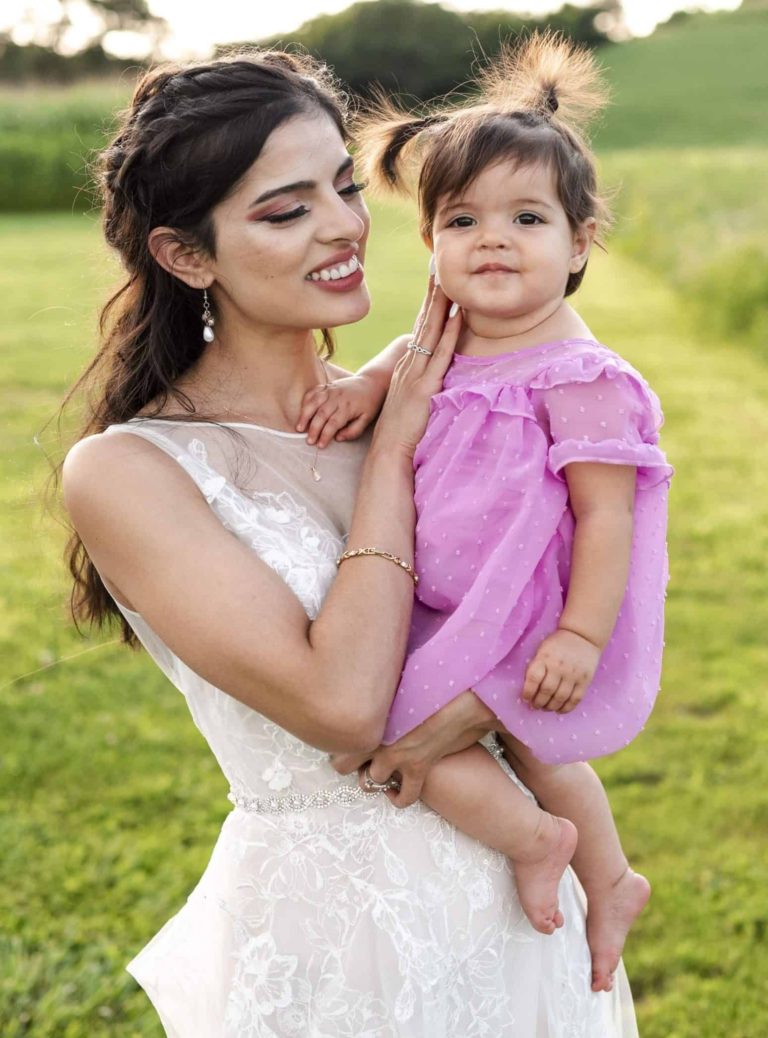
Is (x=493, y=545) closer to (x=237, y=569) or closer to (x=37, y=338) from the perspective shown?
(x=237, y=569)

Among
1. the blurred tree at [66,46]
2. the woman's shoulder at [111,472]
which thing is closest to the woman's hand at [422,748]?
the woman's shoulder at [111,472]

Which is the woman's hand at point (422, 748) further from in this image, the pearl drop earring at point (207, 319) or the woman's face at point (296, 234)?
the pearl drop earring at point (207, 319)

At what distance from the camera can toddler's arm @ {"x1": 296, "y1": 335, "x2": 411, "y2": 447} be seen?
2107 millimetres

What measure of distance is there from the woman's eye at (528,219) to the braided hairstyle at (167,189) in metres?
0.36

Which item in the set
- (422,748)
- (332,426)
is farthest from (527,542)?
(332,426)

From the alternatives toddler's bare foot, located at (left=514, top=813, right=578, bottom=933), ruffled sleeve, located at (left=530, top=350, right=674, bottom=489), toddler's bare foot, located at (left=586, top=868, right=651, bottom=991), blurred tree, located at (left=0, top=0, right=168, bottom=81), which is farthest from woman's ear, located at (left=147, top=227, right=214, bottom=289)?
blurred tree, located at (left=0, top=0, right=168, bottom=81)

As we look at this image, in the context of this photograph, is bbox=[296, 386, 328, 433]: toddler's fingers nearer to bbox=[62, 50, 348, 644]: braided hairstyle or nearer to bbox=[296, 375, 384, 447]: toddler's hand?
bbox=[296, 375, 384, 447]: toddler's hand

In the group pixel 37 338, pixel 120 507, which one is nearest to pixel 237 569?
pixel 120 507

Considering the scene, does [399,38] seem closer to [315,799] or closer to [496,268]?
[496,268]

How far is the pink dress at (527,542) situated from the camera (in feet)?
6.05

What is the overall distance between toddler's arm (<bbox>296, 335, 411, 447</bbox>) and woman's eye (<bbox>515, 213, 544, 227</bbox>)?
1.32ft

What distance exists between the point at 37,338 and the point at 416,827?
33.3 ft

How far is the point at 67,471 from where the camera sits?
1849 millimetres

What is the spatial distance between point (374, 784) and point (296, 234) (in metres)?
0.86
